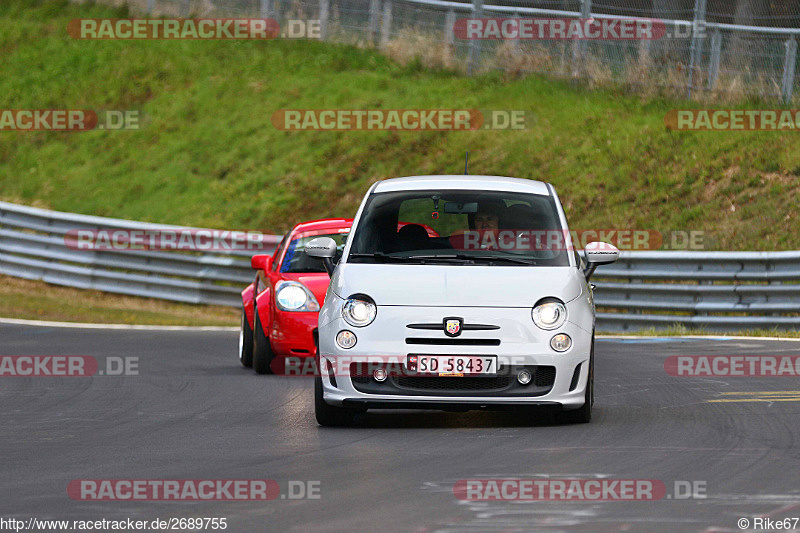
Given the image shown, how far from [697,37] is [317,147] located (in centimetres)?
800

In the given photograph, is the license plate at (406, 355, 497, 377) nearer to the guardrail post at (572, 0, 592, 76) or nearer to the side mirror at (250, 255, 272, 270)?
the side mirror at (250, 255, 272, 270)

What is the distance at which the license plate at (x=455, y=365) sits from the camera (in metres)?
9.39

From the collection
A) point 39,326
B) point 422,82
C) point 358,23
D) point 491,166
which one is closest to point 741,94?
point 491,166

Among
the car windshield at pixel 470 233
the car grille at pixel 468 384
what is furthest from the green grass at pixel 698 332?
the car grille at pixel 468 384

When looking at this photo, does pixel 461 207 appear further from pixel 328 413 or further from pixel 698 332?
pixel 698 332

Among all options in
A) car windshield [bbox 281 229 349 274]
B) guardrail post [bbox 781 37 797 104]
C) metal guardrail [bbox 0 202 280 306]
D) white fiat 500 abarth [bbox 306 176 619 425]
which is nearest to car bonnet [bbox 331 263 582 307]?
white fiat 500 abarth [bbox 306 176 619 425]

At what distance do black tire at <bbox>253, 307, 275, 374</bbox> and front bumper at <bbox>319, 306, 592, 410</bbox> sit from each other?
447 centimetres

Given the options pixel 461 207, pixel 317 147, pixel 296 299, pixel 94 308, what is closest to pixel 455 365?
pixel 461 207

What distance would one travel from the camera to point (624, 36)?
2766 cm

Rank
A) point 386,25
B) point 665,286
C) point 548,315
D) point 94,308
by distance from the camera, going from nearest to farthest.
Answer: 1. point 548,315
2. point 665,286
3. point 94,308
4. point 386,25

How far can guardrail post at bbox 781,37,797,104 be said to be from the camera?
82.0 ft

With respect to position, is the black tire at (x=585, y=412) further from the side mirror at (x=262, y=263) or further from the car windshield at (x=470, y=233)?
the side mirror at (x=262, y=263)

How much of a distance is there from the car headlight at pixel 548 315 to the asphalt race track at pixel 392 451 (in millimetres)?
703

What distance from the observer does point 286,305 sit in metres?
13.8
